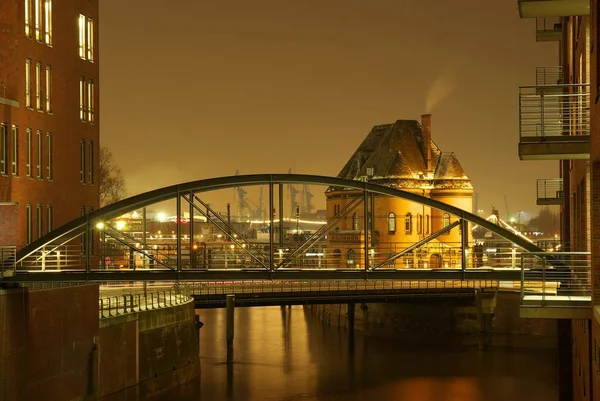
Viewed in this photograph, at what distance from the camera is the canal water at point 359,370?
40438 mm

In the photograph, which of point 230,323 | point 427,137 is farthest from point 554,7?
point 427,137

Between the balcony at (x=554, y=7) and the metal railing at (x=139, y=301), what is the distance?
18.2 meters

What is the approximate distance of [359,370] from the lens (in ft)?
155

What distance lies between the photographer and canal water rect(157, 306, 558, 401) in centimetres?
4044

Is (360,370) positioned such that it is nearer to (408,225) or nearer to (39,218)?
(39,218)

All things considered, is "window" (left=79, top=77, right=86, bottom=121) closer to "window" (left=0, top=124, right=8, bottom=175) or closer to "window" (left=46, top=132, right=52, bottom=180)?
"window" (left=46, top=132, right=52, bottom=180)

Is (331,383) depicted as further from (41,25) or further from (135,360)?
(41,25)

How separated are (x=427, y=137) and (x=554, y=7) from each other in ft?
199

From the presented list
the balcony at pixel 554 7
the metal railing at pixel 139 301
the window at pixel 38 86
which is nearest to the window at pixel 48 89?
the window at pixel 38 86

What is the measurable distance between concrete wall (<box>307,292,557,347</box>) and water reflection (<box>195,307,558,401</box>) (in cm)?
129

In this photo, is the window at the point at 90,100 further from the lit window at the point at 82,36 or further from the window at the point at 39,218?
the window at the point at 39,218

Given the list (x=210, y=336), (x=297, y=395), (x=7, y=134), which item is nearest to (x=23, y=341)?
(x=7, y=134)

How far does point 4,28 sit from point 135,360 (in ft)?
36.6


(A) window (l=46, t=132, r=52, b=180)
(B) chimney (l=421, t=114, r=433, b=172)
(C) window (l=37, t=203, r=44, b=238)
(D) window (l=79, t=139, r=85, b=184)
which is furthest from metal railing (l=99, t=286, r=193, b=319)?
(B) chimney (l=421, t=114, r=433, b=172)
